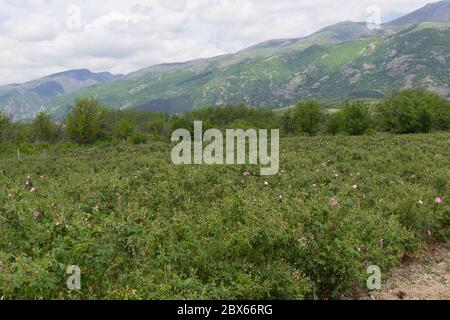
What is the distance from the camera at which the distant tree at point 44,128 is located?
7119 centimetres

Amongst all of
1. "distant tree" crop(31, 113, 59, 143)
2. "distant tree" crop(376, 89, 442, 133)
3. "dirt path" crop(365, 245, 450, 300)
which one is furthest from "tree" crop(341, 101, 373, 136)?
"dirt path" crop(365, 245, 450, 300)

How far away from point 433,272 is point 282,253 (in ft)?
10.6

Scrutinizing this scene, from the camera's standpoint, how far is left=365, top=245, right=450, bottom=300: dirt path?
252 inches

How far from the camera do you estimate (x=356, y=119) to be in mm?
63750

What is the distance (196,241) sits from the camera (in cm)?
644

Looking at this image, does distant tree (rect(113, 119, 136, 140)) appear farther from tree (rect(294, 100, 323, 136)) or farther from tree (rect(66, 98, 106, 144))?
tree (rect(294, 100, 323, 136))

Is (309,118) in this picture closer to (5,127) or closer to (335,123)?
(335,123)

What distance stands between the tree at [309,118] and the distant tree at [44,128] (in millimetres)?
44852

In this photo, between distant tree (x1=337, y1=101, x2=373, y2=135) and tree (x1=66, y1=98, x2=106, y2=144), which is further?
tree (x1=66, y1=98, x2=106, y2=144)

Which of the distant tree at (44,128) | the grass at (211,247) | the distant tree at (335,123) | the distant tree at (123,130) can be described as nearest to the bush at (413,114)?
the distant tree at (335,123)

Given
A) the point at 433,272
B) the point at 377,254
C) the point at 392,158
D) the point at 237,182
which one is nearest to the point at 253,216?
the point at 377,254

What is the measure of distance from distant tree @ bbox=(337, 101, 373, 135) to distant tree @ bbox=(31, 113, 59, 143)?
52.2 metres

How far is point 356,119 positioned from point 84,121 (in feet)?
149
